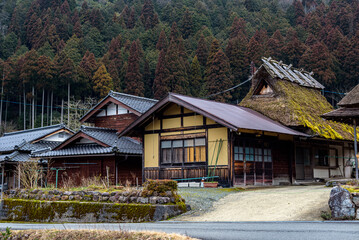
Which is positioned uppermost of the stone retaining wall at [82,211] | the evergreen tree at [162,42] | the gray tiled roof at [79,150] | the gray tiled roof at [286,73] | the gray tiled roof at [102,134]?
the evergreen tree at [162,42]

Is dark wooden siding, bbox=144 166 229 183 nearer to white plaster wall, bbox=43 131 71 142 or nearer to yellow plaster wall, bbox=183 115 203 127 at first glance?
yellow plaster wall, bbox=183 115 203 127

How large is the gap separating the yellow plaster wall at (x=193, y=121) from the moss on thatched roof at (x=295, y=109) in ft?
16.7

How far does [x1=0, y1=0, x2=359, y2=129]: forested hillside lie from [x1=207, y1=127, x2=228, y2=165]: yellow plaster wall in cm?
2898

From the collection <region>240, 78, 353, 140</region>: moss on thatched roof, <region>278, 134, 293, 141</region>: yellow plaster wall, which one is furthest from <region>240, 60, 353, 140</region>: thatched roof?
<region>278, 134, 293, 141</region>: yellow plaster wall

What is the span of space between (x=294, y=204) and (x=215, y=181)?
654cm

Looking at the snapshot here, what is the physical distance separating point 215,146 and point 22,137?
1811cm

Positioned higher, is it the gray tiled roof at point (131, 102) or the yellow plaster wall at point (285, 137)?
the gray tiled roof at point (131, 102)

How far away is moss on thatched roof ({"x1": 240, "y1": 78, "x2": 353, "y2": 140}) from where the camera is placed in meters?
21.9

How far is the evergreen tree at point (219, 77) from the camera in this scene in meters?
48.3

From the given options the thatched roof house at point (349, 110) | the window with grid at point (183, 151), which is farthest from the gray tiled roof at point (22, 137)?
the thatched roof house at point (349, 110)

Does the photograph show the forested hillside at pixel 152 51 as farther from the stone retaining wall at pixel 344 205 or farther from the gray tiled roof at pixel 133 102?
the stone retaining wall at pixel 344 205

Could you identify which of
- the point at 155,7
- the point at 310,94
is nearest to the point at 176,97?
the point at 310,94

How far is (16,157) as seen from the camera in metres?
26.5

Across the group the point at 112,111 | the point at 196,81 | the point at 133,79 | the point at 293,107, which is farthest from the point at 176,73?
the point at 293,107
